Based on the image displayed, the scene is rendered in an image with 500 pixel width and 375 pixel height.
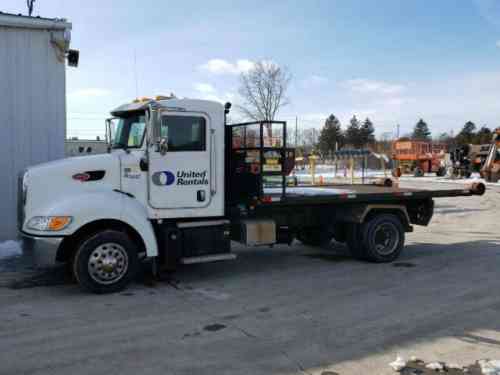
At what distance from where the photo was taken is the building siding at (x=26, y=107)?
10180 mm

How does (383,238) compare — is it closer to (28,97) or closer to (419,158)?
(28,97)

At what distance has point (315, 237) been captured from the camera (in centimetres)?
1031

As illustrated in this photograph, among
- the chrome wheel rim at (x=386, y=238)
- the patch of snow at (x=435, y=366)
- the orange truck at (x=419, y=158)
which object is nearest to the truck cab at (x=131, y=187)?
the chrome wheel rim at (x=386, y=238)

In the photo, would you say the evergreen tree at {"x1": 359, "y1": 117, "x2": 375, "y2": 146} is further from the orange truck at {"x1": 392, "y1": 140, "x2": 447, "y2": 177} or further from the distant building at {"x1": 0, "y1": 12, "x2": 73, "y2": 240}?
the distant building at {"x1": 0, "y1": 12, "x2": 73, "y2": 240}

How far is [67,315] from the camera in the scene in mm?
5980

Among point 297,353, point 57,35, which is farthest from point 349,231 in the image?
point 57,35

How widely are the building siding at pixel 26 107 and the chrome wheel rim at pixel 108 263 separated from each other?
4344mm

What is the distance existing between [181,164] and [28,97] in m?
4.89

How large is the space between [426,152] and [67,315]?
41.6 m

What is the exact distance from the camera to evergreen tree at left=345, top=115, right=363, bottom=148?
92.4 m

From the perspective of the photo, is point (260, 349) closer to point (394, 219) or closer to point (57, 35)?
point (394, 219)

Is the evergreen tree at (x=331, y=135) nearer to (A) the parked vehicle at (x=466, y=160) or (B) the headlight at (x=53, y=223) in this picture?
(A) the parked vehicle at (x=466, y=160)

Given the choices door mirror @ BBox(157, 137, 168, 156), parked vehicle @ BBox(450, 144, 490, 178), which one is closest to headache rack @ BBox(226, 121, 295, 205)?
door mirror @ BBox(157, 137, 168, 156)

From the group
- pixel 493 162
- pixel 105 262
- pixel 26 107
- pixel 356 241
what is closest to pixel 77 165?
pixel 105 262
